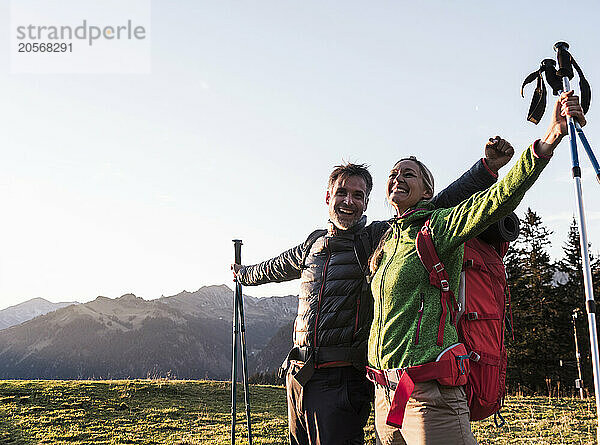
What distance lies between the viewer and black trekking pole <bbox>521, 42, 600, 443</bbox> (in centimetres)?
283

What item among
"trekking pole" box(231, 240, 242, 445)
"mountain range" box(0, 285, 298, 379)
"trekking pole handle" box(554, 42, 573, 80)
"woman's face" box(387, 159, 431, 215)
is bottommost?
"mountain range" box(0, 285, 298, 379)

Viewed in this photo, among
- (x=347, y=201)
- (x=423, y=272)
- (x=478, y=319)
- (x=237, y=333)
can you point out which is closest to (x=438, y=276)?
(x=423, y=272)

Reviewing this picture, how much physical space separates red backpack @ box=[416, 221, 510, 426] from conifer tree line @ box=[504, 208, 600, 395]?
33212mm

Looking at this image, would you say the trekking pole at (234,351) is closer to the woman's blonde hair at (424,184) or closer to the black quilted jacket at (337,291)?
the black quilted jacket at (337,291)

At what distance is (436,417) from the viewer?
2869 mm

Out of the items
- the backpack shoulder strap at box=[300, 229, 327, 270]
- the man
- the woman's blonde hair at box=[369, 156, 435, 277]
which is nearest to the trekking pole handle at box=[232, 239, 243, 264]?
the backpack shoulder strap at box=[300, 229, 327, 270]

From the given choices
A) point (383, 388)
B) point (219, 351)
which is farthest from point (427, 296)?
point (219, 351)

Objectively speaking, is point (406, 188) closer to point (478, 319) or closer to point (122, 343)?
point (478, 319)

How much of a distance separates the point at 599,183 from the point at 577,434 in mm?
8284

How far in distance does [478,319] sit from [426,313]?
31 cm

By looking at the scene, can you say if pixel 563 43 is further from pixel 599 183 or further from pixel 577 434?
pixel 577 434

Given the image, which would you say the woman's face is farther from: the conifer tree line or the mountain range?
the mountain range

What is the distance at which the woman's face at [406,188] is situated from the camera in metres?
3.52

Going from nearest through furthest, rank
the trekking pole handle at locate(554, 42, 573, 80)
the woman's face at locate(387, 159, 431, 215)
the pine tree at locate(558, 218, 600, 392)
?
the trekking pole handle at locate(554, 42, 573, 80), the woman's face at locate(387, 159, 431, 215), the pine tree at locate(558, 218, 600, 392)
